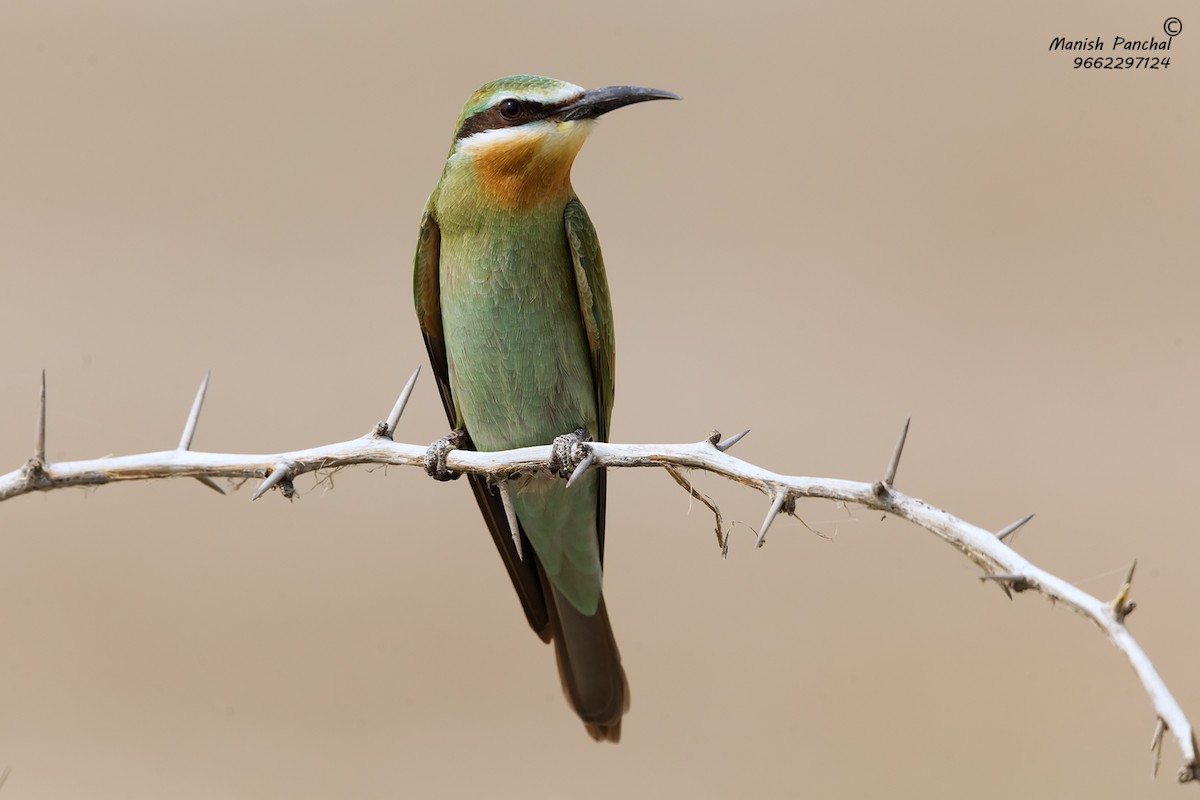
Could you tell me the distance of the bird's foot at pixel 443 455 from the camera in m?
2.40

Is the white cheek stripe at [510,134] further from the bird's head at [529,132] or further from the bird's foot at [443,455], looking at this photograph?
the bird's foot at [443,455]

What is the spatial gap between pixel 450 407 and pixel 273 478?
1221 mm

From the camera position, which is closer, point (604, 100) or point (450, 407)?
point (604, 100)

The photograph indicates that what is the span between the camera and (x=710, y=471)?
1.57 meters

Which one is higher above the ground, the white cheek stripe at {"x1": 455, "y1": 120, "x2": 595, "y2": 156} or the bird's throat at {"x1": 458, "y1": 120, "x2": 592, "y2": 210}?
the white cheek stripe at {"x1": 455, "y1": 120, "x2": 595, "y2": 156}

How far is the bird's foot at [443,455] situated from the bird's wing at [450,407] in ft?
0.15

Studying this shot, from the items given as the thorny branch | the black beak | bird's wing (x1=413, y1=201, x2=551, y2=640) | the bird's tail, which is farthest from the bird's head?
the bird's tail

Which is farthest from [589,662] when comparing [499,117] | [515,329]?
[499,117]

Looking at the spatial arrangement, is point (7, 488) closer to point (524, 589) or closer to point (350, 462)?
point (350, 462)

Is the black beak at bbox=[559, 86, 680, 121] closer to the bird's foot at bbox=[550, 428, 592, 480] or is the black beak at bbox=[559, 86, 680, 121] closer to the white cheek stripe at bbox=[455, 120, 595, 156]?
the white cheek stripe at bbox=[455, 120, 595, 156]

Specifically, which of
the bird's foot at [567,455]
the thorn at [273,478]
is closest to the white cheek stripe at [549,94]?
the bird's foot at [567,455]

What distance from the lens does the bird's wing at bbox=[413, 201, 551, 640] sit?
107 inches

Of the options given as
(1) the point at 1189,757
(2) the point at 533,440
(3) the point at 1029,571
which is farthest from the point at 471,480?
(1) the point at 1189,757

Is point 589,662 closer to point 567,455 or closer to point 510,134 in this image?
point 567,455
